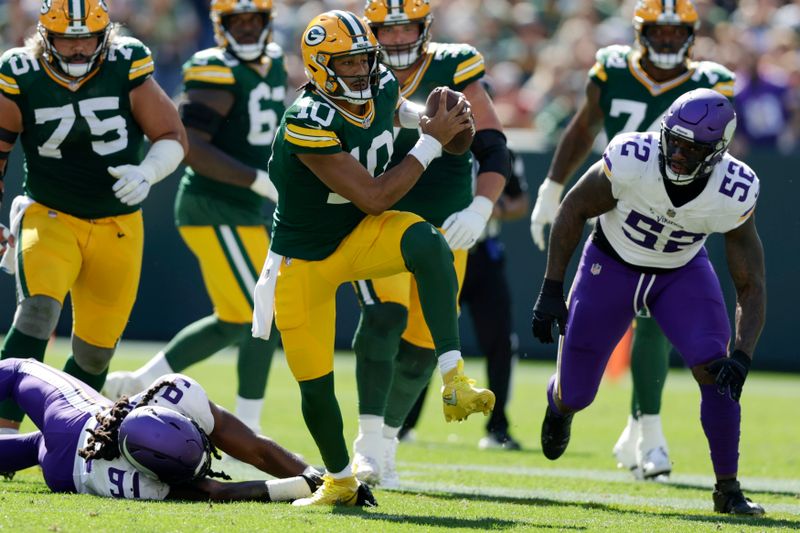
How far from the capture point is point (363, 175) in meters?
5.04

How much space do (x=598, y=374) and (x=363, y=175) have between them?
145 cm

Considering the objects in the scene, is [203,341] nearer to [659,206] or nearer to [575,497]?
[575,497]

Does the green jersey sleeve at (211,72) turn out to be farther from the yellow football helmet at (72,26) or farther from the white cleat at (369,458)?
the white cleat at (369,458)

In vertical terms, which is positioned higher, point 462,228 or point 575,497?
point 462,228

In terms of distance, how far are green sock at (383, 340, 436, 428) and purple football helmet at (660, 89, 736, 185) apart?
155 cm

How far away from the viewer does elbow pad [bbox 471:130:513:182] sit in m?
6.17

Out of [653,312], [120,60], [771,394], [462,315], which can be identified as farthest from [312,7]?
[653,312]

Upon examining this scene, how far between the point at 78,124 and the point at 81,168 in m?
0.20

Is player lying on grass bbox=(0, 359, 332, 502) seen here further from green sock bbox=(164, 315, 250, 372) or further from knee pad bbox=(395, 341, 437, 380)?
green sock bbox=(164, 315, 250, 372)

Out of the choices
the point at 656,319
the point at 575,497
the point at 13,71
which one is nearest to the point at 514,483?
the point at 575,497

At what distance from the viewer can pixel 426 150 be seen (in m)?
5.15

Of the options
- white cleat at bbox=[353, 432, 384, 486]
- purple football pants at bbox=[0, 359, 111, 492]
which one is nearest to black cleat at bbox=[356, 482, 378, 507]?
white cleat at bbox=[353, 432, 384, 486]

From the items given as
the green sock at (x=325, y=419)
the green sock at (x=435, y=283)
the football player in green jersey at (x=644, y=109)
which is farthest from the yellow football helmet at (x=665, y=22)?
the green sock at (x=325, y=419)

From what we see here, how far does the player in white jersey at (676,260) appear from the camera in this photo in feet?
17.1
